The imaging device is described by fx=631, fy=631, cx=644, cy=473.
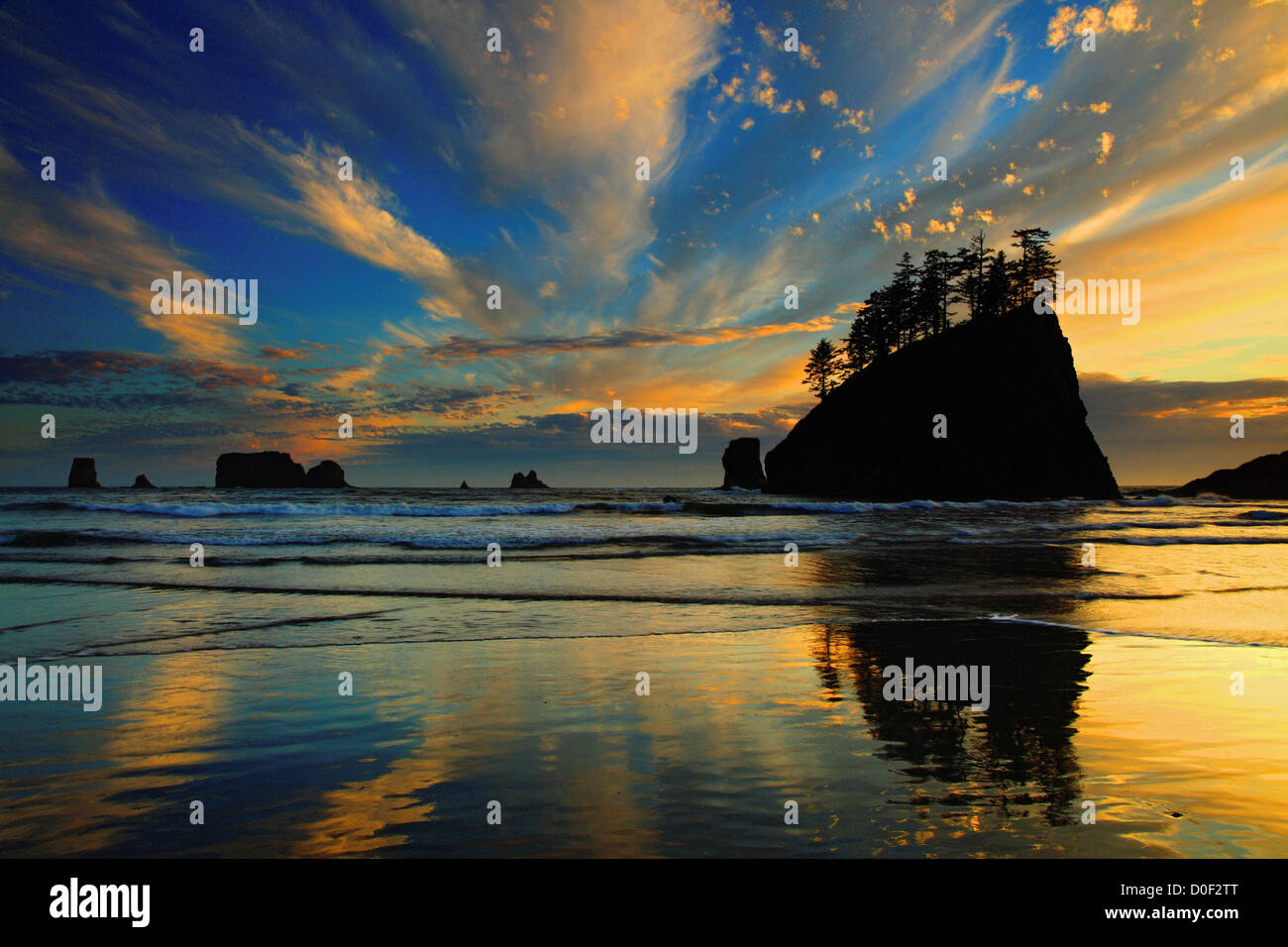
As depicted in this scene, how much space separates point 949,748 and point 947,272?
7826 cm

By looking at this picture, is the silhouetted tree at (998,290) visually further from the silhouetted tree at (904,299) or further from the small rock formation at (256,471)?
the small rock formation at (256,471)

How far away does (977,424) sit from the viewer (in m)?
61.5

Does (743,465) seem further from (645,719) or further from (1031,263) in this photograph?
(645,719)

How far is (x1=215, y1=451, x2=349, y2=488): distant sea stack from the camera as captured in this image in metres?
114

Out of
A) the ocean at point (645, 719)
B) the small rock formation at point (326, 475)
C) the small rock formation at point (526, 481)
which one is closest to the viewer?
the ocean at point (645, 719)

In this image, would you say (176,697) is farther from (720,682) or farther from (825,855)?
(825,855)

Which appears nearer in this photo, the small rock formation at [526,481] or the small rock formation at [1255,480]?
the small rock formation at [1255,480]

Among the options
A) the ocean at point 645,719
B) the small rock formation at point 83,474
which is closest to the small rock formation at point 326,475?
the small rock formation at point 83,474

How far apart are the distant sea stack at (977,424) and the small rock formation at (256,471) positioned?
98326mm

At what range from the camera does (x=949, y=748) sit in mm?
4660

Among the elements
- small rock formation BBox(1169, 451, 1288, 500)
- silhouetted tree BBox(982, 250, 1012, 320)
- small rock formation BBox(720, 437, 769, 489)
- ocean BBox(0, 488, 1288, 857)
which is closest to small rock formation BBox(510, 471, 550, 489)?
small rock formation BBox(720, 437, 769, 489)

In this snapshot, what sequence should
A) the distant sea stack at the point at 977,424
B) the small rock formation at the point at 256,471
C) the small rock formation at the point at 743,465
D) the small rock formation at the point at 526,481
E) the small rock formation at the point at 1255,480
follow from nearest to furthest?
the distant sea stack at the point at 977,424 < the small rock formation at the point at 1255,480 < the small rock formation at the point at 743,465 < the small rock formation at the point at 256,471 < the small rock formation at the point at 526,481

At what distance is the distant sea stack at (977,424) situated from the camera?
58875 mm
